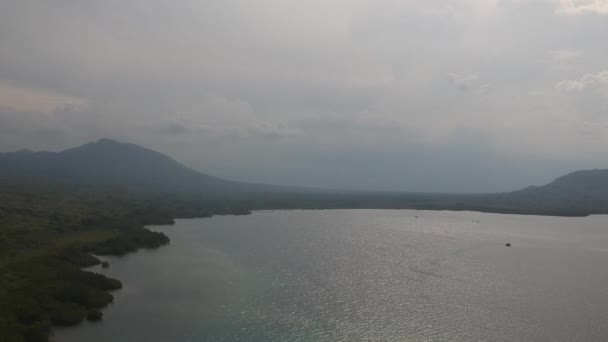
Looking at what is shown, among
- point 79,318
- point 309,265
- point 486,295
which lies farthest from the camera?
point 309,265

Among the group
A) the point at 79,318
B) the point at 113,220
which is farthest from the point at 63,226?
the point at 79,318

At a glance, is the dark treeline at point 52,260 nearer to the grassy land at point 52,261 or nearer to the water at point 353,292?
the grassy land at point 52,261

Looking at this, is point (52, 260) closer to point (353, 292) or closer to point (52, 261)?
point (52, 261)

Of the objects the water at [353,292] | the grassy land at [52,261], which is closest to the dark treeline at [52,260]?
the grassy land at [52,261]

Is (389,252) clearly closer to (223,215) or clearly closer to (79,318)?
(79,318)

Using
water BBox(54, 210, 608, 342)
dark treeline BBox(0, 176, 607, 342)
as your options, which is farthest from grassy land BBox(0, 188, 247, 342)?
water BBox(54, 210, 608, 342)

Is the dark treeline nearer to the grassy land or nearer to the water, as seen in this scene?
the grassy land

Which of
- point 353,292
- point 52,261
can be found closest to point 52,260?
point 52,261
